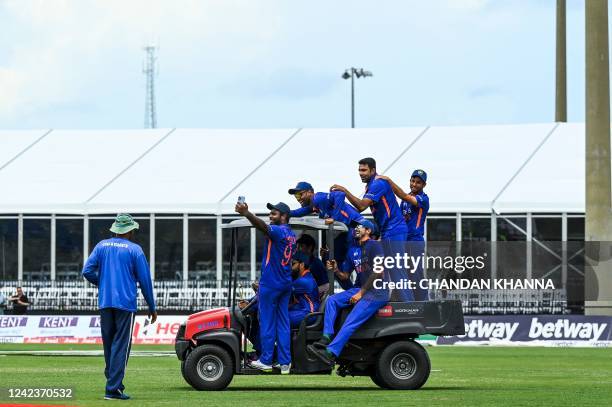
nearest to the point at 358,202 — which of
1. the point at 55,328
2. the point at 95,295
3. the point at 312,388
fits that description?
the point at 312,388

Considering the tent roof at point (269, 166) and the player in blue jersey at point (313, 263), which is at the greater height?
the tent roof at point (269, 166)

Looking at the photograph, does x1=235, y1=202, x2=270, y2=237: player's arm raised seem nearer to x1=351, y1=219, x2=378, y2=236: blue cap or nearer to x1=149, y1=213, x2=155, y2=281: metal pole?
x1=351, y1=219, x2=378, y2=236: blue cap

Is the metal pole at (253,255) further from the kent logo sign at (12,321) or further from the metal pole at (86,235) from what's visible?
the kent logo sign at (12,321)

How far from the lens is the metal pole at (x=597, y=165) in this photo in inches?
1212

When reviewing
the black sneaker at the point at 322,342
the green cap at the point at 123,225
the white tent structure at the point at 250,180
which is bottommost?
the black sneaker at the point at 322,342

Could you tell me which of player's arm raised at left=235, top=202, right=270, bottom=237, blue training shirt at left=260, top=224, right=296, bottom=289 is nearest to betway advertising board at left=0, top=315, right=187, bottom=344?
blue training shirt at left=260, top=224, right=296, bottom=289

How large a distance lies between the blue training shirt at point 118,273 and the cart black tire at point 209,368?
1.89 m

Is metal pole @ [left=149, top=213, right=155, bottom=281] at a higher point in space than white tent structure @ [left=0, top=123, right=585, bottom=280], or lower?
lower

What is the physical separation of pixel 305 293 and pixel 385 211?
1357mm

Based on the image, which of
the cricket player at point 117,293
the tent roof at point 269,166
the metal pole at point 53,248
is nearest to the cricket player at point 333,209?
the cricket player at point 117,293

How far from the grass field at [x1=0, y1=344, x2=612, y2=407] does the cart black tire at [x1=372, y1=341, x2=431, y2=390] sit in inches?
8.7

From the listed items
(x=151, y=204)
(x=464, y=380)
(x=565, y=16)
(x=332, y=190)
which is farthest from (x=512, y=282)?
(x=565, y=16)

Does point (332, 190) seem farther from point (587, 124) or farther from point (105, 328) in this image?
point (587, 124)

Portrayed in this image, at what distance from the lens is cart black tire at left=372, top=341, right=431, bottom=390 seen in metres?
16.0
